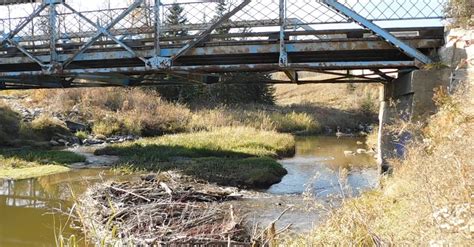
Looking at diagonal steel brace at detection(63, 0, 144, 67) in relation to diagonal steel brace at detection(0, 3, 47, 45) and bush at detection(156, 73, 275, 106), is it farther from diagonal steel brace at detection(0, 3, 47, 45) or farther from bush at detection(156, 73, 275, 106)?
bush at detection(156, 73, 275, 106)

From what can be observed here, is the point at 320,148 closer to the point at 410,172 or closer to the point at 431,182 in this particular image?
the point at 410,172

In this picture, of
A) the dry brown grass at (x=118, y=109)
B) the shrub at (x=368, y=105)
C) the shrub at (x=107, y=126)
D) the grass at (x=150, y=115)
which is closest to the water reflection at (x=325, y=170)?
the grass at (x=150, y=115)

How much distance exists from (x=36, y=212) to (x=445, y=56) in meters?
8.01

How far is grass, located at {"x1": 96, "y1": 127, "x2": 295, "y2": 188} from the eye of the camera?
1118cm

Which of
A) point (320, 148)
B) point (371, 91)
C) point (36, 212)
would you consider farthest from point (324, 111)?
point (36, 212)

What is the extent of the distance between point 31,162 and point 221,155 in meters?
5.38

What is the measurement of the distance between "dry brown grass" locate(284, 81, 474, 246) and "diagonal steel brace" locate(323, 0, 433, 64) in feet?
10.7

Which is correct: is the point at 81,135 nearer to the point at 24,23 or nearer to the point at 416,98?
the point at 24,23

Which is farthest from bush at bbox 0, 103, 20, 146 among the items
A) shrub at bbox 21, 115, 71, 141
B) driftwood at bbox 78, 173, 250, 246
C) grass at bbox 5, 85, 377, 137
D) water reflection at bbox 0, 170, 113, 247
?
driftwood at bbox 78, 173, 250, 246

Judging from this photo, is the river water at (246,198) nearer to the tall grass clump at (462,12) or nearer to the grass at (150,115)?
the tall grass clump at (462,12)

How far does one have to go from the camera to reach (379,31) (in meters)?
9.49

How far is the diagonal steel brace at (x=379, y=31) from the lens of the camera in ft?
31.0

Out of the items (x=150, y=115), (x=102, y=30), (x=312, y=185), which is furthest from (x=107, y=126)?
(x=312, y=185)

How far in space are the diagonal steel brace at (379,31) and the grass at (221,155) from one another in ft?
13.4
